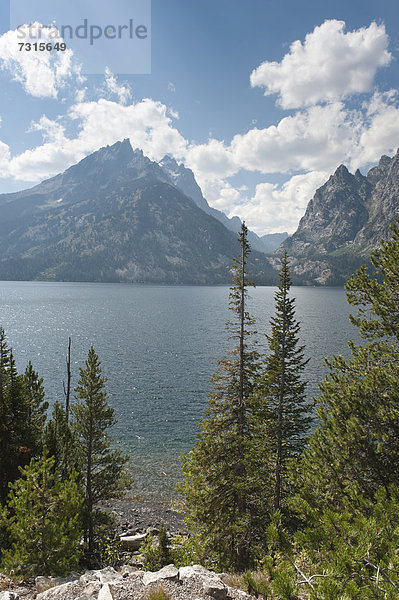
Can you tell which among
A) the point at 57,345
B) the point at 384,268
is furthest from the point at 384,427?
the point at 57,345

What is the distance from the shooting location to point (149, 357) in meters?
80.9

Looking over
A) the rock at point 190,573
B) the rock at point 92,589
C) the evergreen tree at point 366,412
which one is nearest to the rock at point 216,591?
the rock at point 190,573

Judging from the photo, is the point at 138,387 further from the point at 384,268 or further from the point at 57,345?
A: the point at 384,268

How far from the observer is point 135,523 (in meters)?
30.7

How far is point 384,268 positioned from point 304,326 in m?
105

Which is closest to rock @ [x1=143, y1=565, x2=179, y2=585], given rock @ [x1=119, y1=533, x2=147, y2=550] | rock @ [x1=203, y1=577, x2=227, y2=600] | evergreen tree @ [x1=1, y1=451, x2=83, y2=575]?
rock @ [x1=203, y1=577, x2=227, y2=600]

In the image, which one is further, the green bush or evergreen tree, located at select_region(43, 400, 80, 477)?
evergreen tree, located at select_region(43, 400, 80, 477)

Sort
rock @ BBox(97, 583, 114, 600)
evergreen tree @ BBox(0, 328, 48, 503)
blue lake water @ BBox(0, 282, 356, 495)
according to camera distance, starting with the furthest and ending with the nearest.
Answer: blue lake water @ BBox(0, 282, 356, 495)
evergreen tree @ BBox(0, 328, 48, 503)
rock @ BBox(97, 583, 114, 600)

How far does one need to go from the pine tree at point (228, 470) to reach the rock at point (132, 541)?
915cm

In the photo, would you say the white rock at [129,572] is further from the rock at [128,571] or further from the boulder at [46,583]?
the boulder at [46,583]

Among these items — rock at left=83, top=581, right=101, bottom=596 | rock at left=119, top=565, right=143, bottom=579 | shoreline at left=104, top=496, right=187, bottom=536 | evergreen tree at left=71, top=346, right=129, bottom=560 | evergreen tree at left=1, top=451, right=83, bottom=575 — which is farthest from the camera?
shoreline at left=104, top=496, right=187, bottom=536

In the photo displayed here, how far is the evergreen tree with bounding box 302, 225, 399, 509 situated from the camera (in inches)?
530

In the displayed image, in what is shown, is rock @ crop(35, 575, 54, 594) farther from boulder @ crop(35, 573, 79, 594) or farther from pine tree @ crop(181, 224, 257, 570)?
pine tree @ crop(181, 224, 257, 570)

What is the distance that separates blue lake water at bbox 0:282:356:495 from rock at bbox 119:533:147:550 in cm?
822
